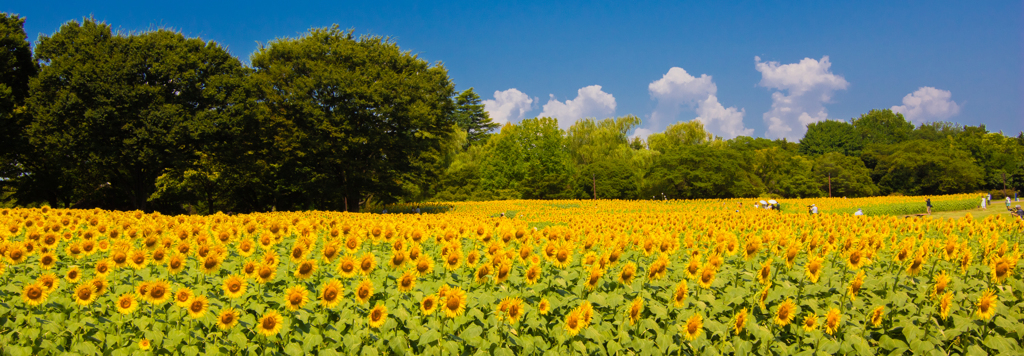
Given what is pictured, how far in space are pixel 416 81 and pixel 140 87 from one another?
13.0 m

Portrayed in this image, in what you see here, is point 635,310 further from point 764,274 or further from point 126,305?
point 126,305

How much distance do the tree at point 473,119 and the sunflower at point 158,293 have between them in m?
62.1

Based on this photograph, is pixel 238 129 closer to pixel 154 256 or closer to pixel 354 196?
pixel 354 196

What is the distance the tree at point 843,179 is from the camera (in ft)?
217

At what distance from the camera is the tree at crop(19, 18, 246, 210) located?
23891 mm

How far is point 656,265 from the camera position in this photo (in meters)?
4.74

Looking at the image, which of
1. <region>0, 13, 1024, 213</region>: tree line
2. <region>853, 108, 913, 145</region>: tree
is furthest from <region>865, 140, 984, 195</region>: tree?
<region>0, 13, 1024, 213</region>: tree line

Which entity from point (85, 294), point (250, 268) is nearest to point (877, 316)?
point (250, 268)

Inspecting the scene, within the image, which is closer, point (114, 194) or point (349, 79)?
point (349, 79)

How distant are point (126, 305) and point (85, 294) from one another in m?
0.36

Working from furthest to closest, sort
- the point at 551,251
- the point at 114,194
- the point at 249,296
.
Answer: the point at 114,194
the point at 551,251
the point at 249,296

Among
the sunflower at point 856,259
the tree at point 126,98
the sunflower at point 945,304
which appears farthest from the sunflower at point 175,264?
the tree at point 126,98

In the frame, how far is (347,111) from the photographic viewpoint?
25.4 m

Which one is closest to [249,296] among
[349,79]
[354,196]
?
[349,79]
